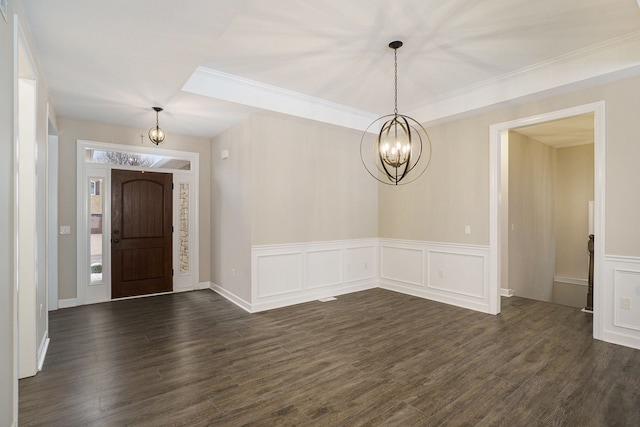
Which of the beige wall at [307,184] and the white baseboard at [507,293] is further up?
the beige wall at [307,184]

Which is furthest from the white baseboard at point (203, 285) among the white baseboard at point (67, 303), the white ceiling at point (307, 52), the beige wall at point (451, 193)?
the beige wall at point (451, 193)

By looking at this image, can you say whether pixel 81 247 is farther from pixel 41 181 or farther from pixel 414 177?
pixel 414 177

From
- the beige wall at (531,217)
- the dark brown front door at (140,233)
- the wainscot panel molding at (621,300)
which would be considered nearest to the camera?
the wainscot panel molding at (621,300)

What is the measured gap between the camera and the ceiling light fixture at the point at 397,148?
3627 millimetres

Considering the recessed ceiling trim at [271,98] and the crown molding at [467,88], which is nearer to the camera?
the crown molding at [467,88]

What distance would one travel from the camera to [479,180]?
15.4 ft

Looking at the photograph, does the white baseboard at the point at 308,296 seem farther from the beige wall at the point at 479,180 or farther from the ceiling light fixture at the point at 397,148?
the ceiling light fixture at the point at 397,148

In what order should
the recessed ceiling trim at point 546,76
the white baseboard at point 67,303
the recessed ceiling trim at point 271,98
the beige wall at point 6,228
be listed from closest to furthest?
the beige wall at point 6,228 < the recessed ceiling trim at point 546,76 < the recessed ceiling trim at point 271,98 < the white baseboard at point 67,303

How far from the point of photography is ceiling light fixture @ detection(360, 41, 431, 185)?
363 centimetres

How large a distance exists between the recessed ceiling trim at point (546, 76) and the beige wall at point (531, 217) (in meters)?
1.85

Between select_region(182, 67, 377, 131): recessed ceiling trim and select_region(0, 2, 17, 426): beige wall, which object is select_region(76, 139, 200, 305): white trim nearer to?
select_region(182, 67, 377, 131): recessed ceiling trim

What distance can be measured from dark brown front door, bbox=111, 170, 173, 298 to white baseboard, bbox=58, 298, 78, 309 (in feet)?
1.61

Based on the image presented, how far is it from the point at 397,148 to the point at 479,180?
72.8 inches

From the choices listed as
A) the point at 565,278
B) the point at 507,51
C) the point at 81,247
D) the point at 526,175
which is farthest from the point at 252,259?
the point at 565,278
